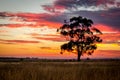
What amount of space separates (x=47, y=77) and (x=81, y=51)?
54753mm

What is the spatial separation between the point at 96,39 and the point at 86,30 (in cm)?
341

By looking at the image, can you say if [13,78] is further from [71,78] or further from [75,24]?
[75,24]

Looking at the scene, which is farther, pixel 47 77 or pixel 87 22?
pixel 87 22

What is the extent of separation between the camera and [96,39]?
214 ft

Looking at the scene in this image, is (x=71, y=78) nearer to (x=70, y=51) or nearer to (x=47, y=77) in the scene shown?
(x=47, y=77)

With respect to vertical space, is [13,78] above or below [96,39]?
above

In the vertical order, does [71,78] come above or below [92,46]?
above

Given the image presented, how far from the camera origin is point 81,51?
66625 millimetres

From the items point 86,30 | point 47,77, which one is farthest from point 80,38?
point 47,77

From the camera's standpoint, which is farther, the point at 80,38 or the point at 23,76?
the point at 80,38

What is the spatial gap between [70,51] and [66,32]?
513 centimetres

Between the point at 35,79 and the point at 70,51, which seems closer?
the point at 35,79

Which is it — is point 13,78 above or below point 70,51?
above

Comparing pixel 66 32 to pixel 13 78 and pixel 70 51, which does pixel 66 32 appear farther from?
pixel 13 78
